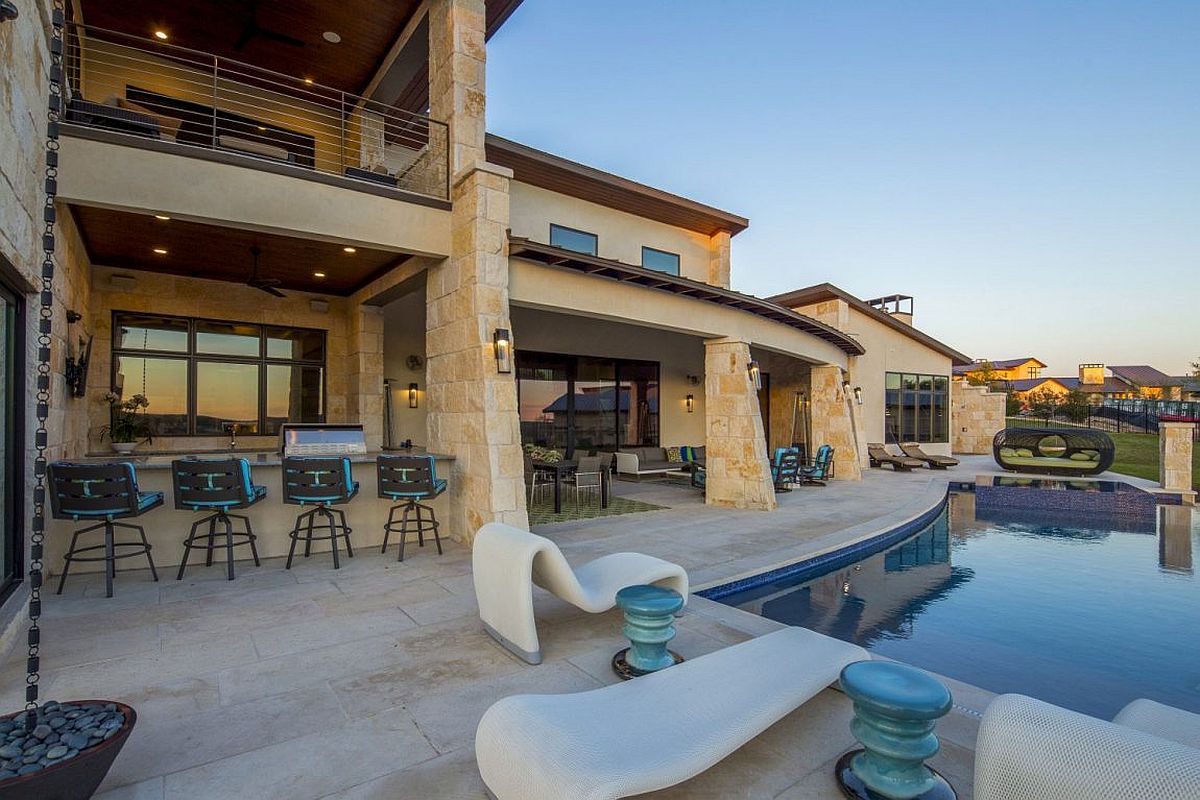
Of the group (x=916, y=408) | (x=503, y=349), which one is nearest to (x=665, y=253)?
(x=503, y=349)

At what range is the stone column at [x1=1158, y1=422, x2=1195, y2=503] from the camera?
1169cm

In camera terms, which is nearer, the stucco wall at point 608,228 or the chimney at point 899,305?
the stucco wall at point 608,228

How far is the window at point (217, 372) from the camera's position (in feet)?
25.6

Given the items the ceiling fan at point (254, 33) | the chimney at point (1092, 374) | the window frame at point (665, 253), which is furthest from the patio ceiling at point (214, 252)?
the chimney at point (1092, 374)

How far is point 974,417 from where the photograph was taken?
21.9 metres

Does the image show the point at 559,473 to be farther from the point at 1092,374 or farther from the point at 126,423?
the point at 1092,374

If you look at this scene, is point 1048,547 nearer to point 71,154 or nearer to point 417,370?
point 417,370

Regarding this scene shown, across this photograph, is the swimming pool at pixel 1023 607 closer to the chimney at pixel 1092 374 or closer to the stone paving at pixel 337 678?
the stone paving at pixel 337 678

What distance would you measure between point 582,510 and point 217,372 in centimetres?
615

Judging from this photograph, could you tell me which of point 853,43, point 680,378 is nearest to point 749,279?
point 680,378

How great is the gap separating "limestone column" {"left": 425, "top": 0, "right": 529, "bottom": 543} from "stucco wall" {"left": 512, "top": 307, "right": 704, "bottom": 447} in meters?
4.37

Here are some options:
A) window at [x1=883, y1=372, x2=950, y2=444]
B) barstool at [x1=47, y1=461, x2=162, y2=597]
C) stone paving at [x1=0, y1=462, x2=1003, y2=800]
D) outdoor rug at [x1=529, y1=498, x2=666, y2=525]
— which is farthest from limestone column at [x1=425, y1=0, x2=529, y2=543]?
window at [x1=883, y1=372, x2=950, y2=444]

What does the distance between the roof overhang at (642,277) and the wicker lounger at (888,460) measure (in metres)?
6.95

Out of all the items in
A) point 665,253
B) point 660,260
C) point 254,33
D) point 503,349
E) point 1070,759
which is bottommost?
point 1070,759
